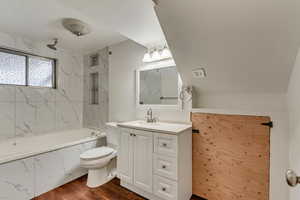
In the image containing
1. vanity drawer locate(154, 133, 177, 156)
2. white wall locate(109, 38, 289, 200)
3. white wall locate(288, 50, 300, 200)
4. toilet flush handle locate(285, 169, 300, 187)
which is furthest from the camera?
vanity drawer locate(154, 133, 177, 156)

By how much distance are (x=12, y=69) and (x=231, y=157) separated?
352cm

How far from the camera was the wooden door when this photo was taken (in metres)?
1.41

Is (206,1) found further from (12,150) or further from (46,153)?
(12,150)

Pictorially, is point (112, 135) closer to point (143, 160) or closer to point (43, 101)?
point (143, 160)

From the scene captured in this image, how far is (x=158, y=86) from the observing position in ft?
7.04

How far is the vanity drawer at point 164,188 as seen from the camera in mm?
1485

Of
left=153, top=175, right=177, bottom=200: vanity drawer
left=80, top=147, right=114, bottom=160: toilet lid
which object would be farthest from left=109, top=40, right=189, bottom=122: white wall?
left=153, top=175, right=177, bottom=200: vanity drawer

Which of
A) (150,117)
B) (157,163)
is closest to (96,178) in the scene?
(157,163)

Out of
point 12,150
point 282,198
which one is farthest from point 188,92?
point 12,150

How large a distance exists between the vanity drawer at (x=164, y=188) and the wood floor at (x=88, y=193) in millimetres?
308

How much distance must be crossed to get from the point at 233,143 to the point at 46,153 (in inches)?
90.7

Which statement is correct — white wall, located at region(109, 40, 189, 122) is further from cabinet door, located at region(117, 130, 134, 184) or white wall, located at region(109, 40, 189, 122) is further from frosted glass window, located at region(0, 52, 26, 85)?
frosted glass window, located at region(0, 52, 26, 85)

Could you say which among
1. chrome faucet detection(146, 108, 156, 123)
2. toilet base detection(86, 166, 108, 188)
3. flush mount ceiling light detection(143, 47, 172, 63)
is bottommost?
toilet base detection(86, 166, 108, 188)

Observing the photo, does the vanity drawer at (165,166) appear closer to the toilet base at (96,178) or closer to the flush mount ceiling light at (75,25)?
the toilet base at (96,178)
